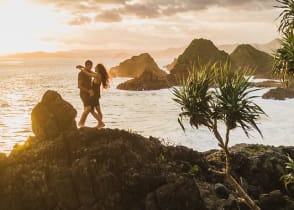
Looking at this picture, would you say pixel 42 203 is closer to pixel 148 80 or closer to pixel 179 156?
pixel 179 156

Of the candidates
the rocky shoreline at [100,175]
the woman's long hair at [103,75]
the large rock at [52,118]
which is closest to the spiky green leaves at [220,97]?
the rocky shoreline at [100,175]

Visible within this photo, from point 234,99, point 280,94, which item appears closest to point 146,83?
point 280,94

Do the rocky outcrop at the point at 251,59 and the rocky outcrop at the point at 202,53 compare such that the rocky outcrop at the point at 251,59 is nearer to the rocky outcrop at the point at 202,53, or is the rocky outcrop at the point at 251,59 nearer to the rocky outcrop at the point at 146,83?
the rocky outcrop at the point at 202,53

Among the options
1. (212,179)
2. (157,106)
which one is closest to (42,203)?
(212,179)

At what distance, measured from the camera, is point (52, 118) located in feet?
57.0

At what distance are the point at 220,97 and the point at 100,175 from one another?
5.41 meters

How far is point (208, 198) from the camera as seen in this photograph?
1653cm

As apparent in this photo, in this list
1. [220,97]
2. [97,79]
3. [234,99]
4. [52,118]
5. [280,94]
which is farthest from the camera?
[280,94]

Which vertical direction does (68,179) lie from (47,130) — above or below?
below

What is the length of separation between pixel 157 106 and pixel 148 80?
3122 centimetres

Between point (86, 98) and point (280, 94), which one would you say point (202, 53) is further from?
point (86, 98)

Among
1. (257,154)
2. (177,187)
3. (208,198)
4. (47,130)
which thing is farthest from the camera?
(257,154)

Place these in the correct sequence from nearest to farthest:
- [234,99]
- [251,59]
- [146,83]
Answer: [234,99]
[146,83]
[251,59]

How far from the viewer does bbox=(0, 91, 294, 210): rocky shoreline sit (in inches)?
608
